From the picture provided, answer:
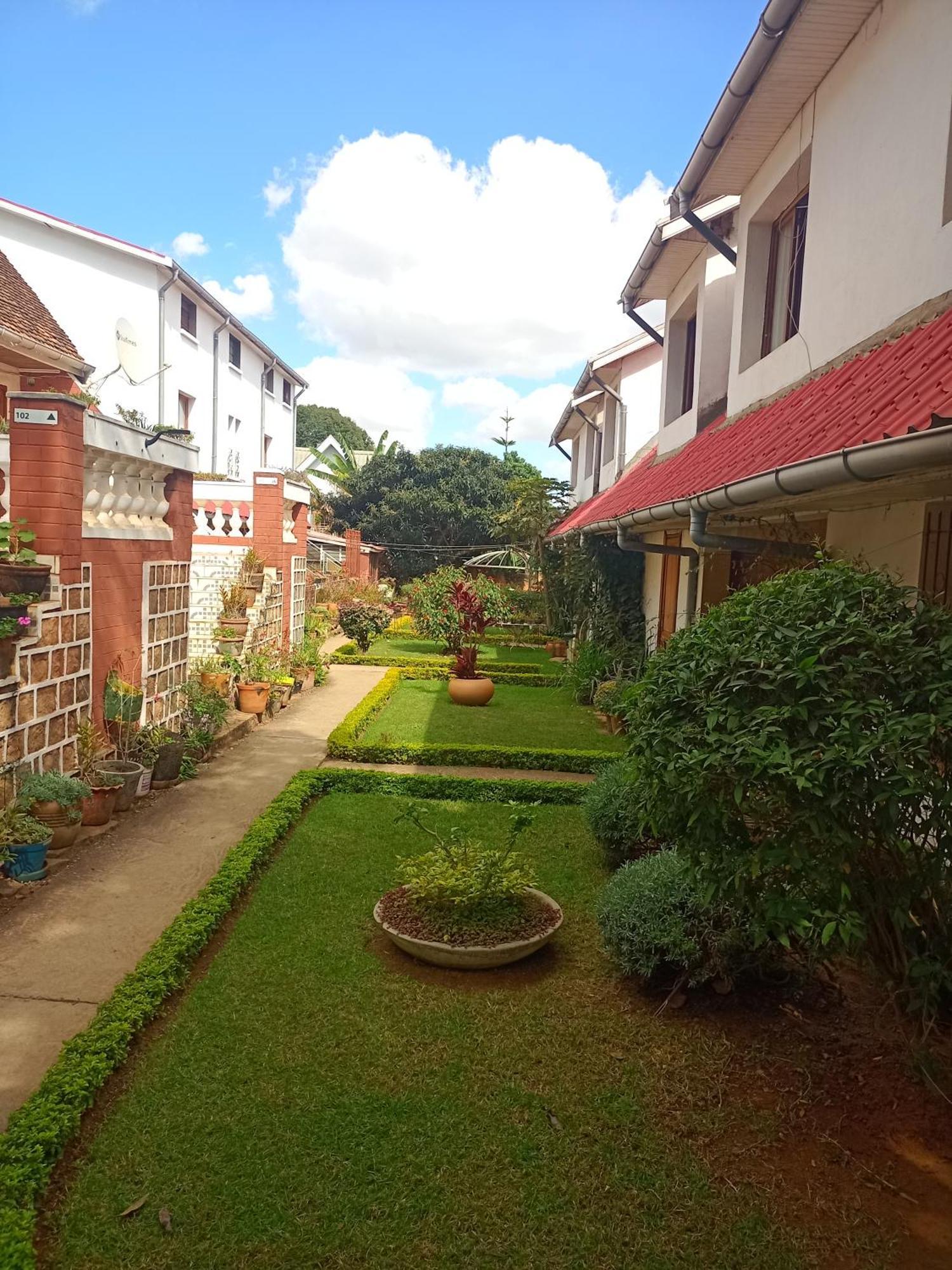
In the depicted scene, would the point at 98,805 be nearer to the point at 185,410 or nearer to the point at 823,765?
the point at 823,765

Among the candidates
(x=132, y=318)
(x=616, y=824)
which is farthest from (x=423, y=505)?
(x=616, y=824)

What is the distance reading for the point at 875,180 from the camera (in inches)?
215

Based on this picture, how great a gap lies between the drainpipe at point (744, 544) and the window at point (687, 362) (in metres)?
6.27

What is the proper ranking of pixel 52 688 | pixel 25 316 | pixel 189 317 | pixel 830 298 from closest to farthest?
pixel 830 298 < pixel 52 688 < pixel 25 316 < pixel 189 317

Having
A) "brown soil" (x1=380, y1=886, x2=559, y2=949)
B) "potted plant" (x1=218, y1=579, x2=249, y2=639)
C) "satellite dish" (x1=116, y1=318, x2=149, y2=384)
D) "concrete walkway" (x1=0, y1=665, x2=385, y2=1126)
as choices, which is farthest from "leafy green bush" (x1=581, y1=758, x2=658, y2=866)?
"satellite dish" (x1=116, y1=318, x2=149, y2=384)

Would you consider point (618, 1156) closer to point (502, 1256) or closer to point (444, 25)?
point (502, 1256)

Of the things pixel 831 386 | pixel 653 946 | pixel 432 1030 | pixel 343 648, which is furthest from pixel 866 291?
pixel 343 648

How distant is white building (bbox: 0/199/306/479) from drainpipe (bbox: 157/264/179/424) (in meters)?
0.02

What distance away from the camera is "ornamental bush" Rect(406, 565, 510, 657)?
54.6 feet

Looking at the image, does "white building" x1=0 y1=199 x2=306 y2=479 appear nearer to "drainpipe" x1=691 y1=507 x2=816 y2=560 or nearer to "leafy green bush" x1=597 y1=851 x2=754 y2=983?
"drainpipe" x1=691 y1=507 x2=816 y2=560

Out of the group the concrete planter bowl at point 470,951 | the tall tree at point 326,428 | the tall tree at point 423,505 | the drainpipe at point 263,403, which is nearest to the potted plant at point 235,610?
the concrete planter bowl at point 470,951

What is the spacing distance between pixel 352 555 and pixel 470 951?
24.0m

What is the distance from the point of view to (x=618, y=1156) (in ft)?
10.5

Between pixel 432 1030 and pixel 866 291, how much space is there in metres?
5.00
